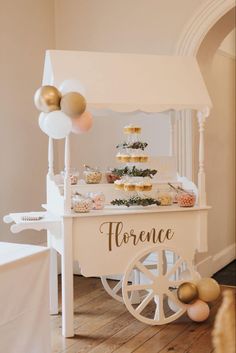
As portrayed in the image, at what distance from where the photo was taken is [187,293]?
3.47 metres

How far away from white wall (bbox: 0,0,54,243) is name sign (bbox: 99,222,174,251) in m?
1.26

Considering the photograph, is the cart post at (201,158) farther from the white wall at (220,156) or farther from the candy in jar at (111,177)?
the white wall at (220,156)

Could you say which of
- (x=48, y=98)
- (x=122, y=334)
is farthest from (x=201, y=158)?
(x=122, y=334)

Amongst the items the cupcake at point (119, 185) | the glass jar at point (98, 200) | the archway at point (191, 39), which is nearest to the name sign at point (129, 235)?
the glass jar at point (98, 200)

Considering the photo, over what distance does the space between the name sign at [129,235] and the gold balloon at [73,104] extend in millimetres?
796

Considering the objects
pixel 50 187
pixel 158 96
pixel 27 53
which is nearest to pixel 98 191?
pixel 50 187

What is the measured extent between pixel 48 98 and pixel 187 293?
1.58 metres

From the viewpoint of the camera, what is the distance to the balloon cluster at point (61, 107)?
9.95 feet

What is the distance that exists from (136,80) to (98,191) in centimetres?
83

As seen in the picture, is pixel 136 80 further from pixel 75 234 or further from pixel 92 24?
pixel 92 24

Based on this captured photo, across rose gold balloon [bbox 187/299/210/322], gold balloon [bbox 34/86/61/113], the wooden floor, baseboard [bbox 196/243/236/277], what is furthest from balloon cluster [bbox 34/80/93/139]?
baseboard [bbox 196/243/236/277]

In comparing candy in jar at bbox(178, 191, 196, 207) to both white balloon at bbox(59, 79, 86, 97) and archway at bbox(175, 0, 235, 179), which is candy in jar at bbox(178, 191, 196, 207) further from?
white balloon at bbox(59, 79, 86, 97)

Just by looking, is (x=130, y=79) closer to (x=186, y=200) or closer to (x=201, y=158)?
(x=201, y=158)

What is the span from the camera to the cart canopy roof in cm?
342
